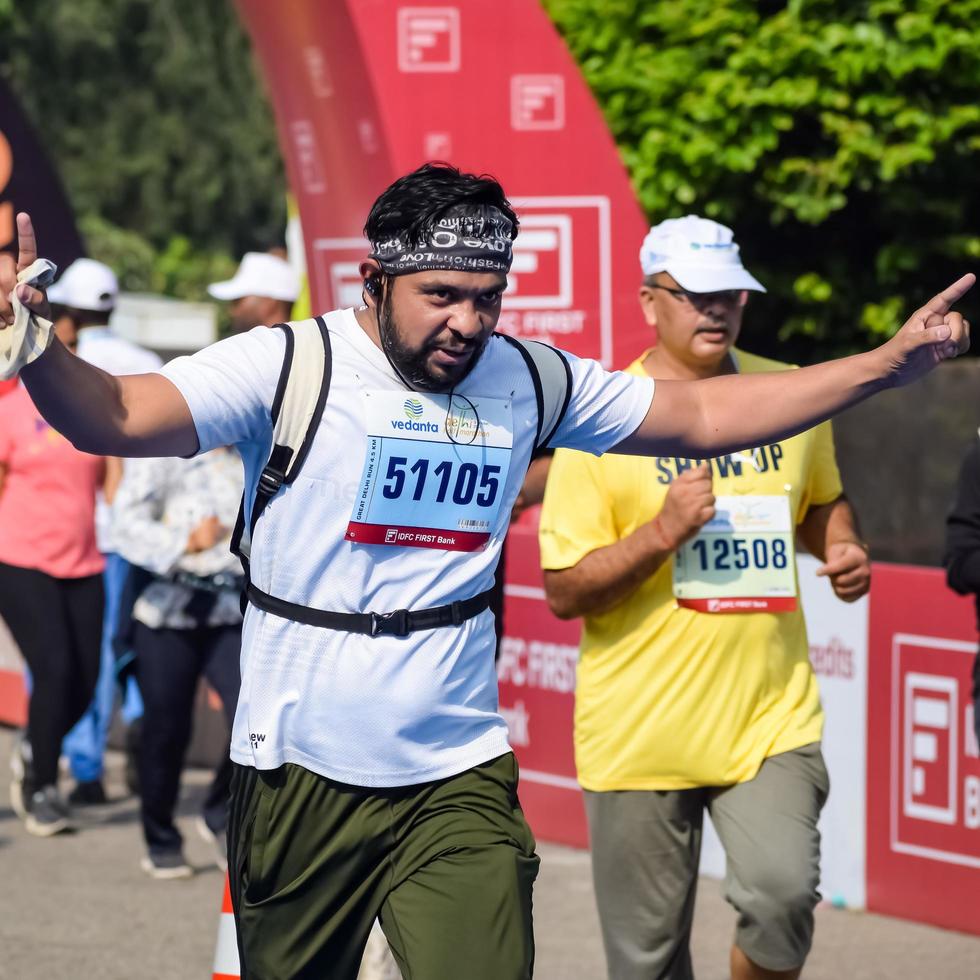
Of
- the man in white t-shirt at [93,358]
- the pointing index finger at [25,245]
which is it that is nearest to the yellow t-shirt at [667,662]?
the pointing index finger at [25,245]

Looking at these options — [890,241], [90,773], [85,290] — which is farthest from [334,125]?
[890,241]

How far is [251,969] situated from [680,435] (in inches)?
47.8

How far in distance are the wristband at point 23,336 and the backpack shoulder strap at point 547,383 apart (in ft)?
3.17

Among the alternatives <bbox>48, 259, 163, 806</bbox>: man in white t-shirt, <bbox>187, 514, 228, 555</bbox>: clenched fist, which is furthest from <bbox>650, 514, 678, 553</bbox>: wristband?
<bbox>48, 259, 163, 806</bbox>: man in white t-shirt

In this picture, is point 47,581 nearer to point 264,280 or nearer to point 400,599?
point 264,280

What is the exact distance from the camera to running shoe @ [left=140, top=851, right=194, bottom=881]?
23.6ft

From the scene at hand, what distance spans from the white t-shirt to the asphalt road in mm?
2754

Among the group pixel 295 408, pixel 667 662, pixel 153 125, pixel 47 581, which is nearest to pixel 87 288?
pixel 47 581

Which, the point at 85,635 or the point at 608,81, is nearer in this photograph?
the point at 85,635

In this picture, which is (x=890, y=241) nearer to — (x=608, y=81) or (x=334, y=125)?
(x=608, y=81)

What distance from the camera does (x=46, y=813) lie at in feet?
25.7

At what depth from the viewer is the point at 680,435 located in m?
3.56

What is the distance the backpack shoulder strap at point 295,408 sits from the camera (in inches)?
128

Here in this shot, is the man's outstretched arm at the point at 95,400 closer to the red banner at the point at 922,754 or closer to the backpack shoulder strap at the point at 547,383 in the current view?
the backpack shoulder strap at the point at 547,383
